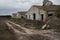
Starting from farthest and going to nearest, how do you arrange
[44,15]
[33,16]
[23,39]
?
[33,16], [44,15], [23,39]

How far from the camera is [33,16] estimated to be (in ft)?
Answer: 126

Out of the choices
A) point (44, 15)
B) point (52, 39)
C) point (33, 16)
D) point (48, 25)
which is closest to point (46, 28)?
point (48, 25)

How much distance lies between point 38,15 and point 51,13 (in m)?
3.41

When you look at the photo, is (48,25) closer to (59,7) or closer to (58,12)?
(58,12)

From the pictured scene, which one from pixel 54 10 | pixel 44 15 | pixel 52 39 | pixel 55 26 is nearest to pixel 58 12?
pixel 54 10

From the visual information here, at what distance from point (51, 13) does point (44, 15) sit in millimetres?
1447

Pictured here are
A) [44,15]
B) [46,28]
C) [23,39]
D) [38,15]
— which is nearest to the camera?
[23,39]

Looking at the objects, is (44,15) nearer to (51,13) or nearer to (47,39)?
(51,13)

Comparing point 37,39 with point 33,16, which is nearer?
point 37,39

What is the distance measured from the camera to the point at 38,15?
3581 cm

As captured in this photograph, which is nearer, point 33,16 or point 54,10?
point 54,10

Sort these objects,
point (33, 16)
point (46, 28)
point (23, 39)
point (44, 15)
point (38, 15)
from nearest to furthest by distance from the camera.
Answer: point (23, 39) < point (46, 28) < point (44, 15) < point (38, 15) < point (33, 16)

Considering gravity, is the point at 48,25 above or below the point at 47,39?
below

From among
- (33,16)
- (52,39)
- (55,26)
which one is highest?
(52,39)
